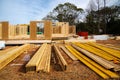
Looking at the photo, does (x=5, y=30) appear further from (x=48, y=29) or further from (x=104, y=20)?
(x=104, y=20)

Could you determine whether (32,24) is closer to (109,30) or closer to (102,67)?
(102,67)

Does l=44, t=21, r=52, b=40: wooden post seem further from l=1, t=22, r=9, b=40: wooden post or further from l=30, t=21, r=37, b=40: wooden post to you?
l=1, t=22, r=9, b=40: wooden post

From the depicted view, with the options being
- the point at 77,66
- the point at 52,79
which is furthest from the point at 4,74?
the point at 77,66

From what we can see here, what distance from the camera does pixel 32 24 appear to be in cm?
1369

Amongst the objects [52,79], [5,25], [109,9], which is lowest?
[52,79]

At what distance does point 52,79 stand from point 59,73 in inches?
20.8

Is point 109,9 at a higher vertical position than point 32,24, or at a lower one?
higher

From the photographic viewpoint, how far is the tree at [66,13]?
4400cm

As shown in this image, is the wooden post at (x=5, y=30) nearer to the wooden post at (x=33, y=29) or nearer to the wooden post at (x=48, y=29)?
the wooden post at (x=33, y=29)

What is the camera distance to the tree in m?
44.0

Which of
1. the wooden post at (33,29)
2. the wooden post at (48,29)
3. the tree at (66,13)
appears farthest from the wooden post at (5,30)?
the tree at (66,13)

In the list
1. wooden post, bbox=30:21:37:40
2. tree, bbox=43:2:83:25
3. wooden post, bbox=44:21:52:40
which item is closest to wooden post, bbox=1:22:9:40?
wooden post, bbox=30:21:37:40

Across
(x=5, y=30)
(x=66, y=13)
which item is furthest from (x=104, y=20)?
(x=5, y=30)

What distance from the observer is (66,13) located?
44.5 meters
